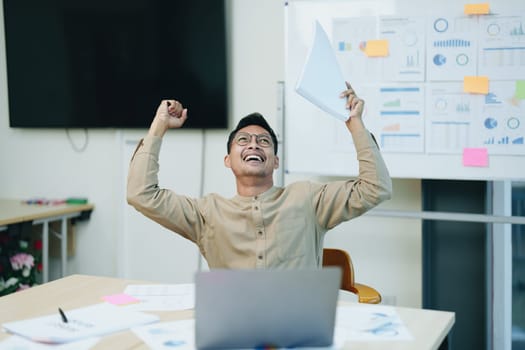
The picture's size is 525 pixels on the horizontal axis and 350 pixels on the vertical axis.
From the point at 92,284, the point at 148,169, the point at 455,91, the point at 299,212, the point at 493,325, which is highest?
the point at 455,91

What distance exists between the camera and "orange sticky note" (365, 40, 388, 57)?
2.94m

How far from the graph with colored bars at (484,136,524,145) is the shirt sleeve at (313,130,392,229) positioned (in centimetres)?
92

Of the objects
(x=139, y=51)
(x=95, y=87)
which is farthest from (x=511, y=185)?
(x=95, y=87)

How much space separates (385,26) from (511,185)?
0.89 metres

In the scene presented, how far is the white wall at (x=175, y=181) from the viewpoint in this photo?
132 inches

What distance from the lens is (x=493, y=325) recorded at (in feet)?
9.42

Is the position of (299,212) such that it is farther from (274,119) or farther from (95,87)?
(95,87)

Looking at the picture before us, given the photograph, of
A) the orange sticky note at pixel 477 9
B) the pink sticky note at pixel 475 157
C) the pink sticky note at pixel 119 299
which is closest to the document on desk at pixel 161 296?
the pink sticky note at pixel 119 299

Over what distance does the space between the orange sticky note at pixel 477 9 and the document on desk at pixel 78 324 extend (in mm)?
1862

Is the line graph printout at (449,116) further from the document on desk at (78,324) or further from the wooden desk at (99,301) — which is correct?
the document on desk at (78,324)

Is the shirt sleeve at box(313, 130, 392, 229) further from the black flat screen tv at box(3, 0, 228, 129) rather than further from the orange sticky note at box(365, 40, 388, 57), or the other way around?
the black flat screen tv at box(3, 0, 228, 129)

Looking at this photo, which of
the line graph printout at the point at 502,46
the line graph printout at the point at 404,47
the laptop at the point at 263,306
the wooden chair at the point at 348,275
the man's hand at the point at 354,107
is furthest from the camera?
the line graph printout at the point at 404,47

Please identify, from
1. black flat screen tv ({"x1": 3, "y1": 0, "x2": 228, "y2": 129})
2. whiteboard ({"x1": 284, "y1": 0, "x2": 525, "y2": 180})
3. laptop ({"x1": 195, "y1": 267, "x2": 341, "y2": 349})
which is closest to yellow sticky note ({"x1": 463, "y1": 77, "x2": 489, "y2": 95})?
whiteboard ({"x1": 284, "y1": 0, "x2": 525, "y2": 180})

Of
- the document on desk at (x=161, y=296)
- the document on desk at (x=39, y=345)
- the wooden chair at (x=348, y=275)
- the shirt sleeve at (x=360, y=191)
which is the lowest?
the wooden chair at (x=348, y=275)
